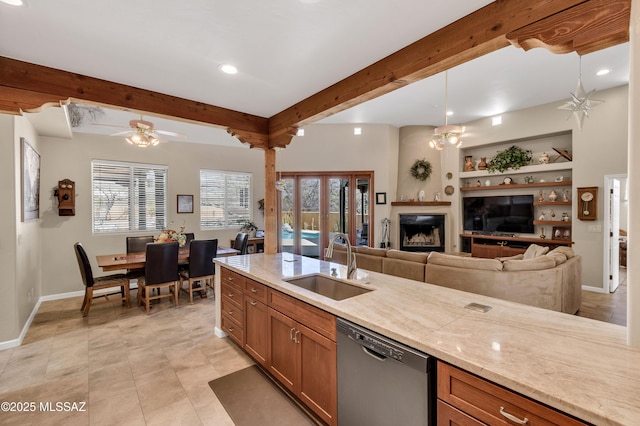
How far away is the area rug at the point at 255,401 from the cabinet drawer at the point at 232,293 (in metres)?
0.63

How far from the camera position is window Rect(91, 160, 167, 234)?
5281mm

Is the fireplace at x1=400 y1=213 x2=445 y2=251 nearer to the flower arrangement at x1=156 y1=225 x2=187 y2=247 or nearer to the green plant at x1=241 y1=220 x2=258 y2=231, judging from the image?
the green plant at x1=241 y1=220 x2=258 y2=231

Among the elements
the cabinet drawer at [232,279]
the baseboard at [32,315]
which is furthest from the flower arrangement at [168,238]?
the cabinet drawer at [232,279]

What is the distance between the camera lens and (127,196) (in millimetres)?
5574

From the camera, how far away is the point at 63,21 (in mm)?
1854

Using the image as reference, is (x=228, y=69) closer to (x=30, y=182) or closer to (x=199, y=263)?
(x=199, y=263)

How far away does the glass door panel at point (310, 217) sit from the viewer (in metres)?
6.94

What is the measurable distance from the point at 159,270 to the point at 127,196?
2.24 m

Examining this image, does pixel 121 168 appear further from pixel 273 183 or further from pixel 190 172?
pixel 273 183

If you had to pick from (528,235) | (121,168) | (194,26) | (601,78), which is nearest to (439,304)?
(194,26)

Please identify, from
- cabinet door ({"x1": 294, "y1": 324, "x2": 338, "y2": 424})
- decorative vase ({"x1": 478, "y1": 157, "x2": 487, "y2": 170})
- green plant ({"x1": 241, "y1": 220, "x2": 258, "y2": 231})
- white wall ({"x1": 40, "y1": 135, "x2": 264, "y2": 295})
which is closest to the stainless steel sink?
cabinet door ({"x1": 294, "y1": 324, "x2": 338, "y2": 424})

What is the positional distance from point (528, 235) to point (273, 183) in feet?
18.1

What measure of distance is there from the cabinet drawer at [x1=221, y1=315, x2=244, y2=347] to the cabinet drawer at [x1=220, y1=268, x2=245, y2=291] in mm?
397

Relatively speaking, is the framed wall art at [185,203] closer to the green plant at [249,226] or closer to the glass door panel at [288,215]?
the green plant at [249,226]
